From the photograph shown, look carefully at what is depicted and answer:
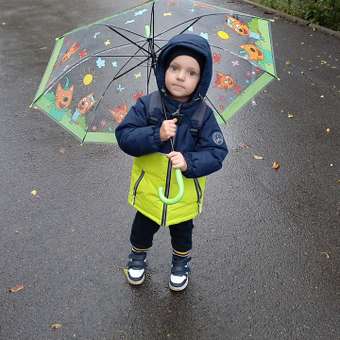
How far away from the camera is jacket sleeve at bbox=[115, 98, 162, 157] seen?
2.30 m

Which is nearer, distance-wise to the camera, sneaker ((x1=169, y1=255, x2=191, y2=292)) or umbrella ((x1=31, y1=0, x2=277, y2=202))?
umbrella ((x1=31, y1=0, x2=277, y2=202))

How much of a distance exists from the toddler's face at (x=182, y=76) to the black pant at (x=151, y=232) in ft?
2.76

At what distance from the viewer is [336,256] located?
3377mm

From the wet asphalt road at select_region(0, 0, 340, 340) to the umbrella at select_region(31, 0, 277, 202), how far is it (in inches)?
40.0

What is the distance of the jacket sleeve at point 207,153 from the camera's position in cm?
233

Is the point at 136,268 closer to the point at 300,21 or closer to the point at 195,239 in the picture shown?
the point at 195,239

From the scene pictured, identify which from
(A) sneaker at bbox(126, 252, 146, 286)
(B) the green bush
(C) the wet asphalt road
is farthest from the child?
(B) the green bush

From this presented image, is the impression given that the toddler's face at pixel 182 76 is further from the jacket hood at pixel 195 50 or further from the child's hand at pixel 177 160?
the child's hand at pixel 177 160

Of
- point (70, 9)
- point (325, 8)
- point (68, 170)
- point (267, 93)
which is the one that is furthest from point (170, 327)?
point (70, 9)

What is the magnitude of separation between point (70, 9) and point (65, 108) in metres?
7.25

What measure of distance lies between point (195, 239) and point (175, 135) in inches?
50.6

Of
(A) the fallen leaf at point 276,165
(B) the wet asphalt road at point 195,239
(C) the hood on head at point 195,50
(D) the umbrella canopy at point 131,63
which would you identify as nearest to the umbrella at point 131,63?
(D) the umbrella canopy at point 131,63

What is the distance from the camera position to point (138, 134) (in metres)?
2.32

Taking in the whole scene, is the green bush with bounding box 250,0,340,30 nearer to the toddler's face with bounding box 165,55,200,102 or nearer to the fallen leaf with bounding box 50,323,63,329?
the toddler's face with bounding box 165,55,200,102
